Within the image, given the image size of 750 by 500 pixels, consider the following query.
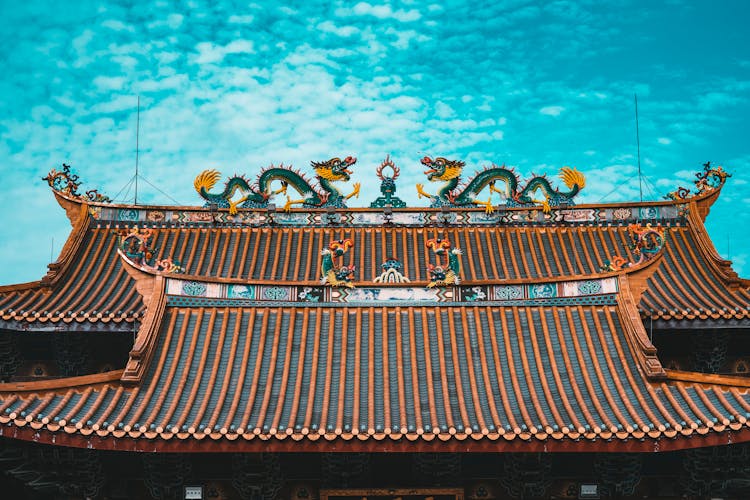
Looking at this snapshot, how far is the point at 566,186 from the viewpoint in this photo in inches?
900

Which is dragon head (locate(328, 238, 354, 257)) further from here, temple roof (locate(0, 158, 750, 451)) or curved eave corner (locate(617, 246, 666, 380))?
curved eave corner (locate(617, 246, 666, 380))

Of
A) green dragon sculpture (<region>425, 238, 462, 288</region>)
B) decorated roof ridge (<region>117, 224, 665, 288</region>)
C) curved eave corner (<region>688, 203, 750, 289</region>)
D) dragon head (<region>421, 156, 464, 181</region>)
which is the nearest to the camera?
decorated roof ridge (<region>117, 224, 665, 288</region>)

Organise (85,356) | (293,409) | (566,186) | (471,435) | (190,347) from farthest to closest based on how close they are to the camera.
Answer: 1. (566,186)
2. (85,356)
3. (190,347)
4. (293,409)
5. (471,435)

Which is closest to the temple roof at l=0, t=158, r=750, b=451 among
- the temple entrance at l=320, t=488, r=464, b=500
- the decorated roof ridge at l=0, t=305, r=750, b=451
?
the decorated roof ridge at l=0, t=305, r=750, b=451

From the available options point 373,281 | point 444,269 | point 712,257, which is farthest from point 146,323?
point 712,257

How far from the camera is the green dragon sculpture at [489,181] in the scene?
2275 cm

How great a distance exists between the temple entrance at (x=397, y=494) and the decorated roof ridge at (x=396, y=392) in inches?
51.2

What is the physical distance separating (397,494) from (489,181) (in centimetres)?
1202

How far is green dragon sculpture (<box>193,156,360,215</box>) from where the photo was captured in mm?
22594

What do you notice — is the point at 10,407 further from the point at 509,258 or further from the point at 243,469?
the point at 509,258

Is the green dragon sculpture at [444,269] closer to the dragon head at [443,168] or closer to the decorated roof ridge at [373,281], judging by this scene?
the decorated roof ridge at [373,281]

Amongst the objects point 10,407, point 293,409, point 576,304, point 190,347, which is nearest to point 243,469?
point 293,409

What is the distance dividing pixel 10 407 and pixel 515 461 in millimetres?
7391

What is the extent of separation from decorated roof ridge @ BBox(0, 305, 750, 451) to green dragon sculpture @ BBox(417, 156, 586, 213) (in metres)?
8.34
